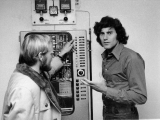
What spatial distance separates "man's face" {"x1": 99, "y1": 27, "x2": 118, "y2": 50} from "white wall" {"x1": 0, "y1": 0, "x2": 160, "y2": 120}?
0.63 meters

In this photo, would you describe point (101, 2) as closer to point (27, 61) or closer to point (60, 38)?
point (60, 38)

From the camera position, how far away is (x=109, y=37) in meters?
1.78

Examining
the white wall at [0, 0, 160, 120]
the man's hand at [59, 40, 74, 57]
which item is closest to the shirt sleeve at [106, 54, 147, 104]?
the man's hand at [59, 40, 74, 57]

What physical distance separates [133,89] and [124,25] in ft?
3.81

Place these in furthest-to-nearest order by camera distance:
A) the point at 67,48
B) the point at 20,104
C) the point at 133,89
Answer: the point at 67,48
the point at 133,89
the point at 20,104

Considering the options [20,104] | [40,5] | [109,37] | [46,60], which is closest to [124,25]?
[109,37]

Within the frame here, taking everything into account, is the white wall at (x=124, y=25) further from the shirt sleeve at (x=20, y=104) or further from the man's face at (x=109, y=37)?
the shirt sleeve at (x=20, y=104)

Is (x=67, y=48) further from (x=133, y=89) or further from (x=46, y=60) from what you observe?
(x=133, y=89)

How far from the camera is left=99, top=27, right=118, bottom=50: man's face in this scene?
1768 millimetres

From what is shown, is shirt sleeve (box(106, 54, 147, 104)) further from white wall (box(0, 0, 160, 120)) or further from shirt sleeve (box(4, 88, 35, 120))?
white wall (box(0, 0, 160, 120))

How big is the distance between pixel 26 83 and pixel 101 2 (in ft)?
5.23

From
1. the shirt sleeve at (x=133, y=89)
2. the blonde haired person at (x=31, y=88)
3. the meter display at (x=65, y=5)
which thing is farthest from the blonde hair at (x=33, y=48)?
the meter display at (x=65, y=5)

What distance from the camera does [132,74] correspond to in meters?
1.52

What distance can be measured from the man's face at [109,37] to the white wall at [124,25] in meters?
0.63
